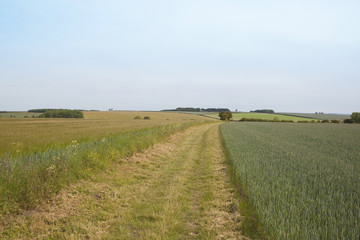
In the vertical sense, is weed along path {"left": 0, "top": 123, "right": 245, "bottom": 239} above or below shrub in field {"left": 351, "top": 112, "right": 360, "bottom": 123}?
below

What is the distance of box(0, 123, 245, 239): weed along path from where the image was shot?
440 cm

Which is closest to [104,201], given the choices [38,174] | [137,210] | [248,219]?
[137,210]

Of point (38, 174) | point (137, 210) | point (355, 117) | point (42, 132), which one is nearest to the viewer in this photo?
point (137, 210)

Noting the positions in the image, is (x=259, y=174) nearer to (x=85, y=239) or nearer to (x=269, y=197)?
(x=269, y=197)

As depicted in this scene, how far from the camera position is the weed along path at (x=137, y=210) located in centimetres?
440

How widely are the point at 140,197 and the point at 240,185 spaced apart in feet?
11.3

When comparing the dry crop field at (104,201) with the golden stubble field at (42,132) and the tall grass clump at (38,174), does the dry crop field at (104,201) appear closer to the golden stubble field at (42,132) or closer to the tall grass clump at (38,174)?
the tall grass clump at (38,174)

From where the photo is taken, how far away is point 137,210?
5.54 meters

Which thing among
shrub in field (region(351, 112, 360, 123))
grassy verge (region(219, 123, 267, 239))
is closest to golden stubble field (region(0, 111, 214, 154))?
grassy verge (region(219, 123, 267, 239))

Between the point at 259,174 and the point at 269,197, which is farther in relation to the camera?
the point at 259,174

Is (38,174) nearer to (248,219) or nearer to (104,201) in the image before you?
(104,201)

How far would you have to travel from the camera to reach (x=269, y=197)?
17.0ft

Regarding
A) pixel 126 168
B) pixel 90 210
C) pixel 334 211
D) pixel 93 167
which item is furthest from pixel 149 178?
pixel 334 211

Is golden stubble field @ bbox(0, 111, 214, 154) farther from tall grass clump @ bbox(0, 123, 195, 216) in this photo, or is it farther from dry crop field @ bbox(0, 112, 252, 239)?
tall grass clump @ bbox(0, 123, 195, 216)
